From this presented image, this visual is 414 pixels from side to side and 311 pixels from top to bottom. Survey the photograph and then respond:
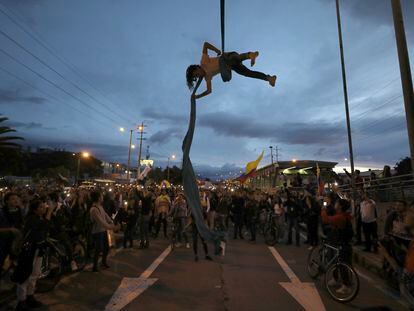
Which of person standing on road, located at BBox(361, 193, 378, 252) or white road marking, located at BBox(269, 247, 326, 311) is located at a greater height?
person standing on road, located at BBox(361, 193, 378, 252)

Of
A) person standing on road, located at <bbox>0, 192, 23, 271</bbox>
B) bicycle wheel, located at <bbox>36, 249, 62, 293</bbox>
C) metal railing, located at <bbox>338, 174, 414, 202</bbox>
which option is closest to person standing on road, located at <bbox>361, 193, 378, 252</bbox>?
metal railing, located at <bbox>338, 174, 414, 202</bbox>

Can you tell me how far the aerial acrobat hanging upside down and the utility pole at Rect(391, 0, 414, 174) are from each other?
177 inches

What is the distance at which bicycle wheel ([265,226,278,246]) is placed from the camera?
499 inches

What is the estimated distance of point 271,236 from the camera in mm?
12750

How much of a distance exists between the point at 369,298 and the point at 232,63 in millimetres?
5106

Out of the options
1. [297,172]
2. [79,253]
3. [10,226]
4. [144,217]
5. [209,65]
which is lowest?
[79,253]

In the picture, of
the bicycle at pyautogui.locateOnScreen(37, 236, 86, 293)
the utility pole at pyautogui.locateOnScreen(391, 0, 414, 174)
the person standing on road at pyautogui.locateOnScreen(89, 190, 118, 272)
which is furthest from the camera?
the person standing on road at pyautogui.locateOnScreen(89, 190, 118, 272)

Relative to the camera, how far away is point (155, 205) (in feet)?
46.1

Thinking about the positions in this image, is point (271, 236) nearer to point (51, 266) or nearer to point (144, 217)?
Answer: point (144, 217)

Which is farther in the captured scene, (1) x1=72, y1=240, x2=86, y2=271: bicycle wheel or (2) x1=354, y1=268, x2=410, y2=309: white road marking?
(1) x1=72, y1=240, x2=86, y2=271: bicycle wheel

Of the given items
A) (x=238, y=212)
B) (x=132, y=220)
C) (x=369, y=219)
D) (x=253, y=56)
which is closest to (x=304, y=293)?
(x=253, y=56)

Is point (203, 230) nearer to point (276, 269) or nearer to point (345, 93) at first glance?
point (276, 269)

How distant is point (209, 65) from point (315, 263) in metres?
5.26

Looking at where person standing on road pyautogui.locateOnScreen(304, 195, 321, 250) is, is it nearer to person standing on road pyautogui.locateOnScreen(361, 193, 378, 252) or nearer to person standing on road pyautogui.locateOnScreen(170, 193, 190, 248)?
person standing on road pyautogui.locateOnScreen(361, 193, 378, 252)
